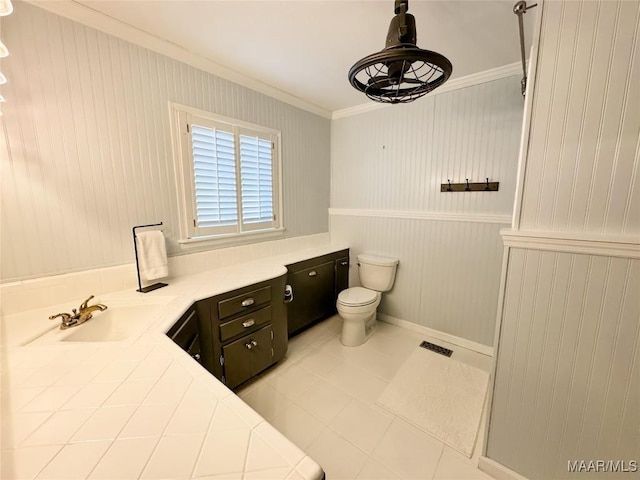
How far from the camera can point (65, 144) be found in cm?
142

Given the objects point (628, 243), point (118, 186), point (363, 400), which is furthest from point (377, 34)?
point (363, 400)

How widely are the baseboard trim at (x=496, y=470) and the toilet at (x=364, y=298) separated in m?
1.23

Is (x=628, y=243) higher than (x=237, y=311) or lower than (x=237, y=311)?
higher

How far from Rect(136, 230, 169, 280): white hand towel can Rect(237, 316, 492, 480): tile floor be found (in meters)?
1.03

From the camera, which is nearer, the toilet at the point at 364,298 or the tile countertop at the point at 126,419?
the tile countertop at the point at 126,419

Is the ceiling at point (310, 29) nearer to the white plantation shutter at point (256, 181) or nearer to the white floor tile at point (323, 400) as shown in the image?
the white plantation shutter at point (256, 181)

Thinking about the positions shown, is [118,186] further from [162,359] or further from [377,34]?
[377,34]

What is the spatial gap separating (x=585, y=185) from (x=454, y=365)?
175cm

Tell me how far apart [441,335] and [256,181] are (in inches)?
93.1

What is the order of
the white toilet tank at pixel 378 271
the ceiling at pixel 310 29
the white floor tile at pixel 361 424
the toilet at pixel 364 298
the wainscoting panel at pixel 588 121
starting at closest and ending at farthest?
the wainscoting panel at pixel 588 121, the ceiling at pixel 310 29, the white floor tile at pixel 361 424, the toilet at pixel 364 298, the white toilet tank at pixel 378 271

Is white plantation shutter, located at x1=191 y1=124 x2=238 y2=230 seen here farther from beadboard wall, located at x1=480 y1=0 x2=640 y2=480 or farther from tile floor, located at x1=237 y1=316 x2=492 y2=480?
beadboard wall, located at x1=480 y1=0 x2=640 y2=480

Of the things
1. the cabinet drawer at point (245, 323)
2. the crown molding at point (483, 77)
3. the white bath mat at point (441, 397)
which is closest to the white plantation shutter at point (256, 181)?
the cabinet drawer at point (245, 323)

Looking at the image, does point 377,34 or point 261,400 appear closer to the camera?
point 377,34

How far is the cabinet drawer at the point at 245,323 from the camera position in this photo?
1674mm
